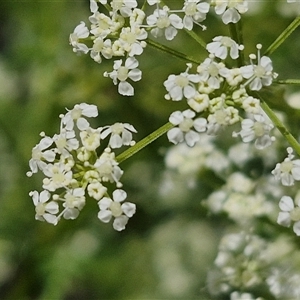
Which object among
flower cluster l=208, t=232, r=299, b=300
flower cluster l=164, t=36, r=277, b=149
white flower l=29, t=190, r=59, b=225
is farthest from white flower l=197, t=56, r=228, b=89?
flower cluster l=208, t=232, r=299, b=300

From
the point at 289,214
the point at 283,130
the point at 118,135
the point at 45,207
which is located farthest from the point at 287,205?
the point at 45,207

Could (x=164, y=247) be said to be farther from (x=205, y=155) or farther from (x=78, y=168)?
(x=78, y=168)

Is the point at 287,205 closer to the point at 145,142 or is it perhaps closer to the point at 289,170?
the point at 289,170

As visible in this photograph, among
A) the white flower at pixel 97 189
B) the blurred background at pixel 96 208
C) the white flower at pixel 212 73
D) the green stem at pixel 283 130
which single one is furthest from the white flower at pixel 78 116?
the blurred background at pixel 96 208

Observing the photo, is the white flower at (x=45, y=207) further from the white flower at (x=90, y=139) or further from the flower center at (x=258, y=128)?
the flower center at (x=258, y=128)

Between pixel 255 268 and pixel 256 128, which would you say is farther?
pixel 255 268

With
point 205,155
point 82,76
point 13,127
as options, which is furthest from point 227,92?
point 13,127

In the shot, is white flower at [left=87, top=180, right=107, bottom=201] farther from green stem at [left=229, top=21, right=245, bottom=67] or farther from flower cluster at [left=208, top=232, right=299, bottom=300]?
flower cluster at [left=208, top=232, right=299, bottom=300]
